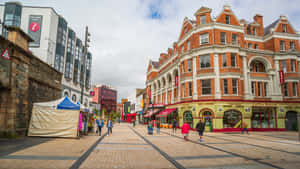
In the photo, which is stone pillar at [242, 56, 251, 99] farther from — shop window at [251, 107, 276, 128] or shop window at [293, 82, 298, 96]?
shop window at [293, 82, 298, 96]

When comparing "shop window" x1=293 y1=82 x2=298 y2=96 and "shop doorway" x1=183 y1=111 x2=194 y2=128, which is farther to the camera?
"shop window" x1=293 y1=82 x2=298 y2=96

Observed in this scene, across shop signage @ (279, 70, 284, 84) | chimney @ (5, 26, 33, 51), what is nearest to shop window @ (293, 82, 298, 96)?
shop signage @ (279, 70, 284, 84)

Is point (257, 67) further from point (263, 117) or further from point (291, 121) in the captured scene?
point (291, 121)

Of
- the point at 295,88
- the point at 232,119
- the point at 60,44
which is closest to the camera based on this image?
the point at 232,119

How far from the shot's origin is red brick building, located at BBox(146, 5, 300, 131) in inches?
931

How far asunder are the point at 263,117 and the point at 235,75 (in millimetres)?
7566

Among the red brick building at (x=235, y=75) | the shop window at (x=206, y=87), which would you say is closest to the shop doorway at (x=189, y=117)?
the red brick building at (x=235, y=75)

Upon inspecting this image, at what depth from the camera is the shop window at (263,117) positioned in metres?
25.2

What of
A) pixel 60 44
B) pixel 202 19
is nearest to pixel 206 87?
pixel 202 19

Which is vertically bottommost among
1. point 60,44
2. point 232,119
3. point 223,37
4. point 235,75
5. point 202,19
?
point 232,119

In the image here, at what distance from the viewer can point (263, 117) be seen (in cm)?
2566

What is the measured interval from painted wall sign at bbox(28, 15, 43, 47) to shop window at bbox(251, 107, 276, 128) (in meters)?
33.8

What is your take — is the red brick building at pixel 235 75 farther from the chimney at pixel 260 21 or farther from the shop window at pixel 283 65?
the chimney at pixel 260 21

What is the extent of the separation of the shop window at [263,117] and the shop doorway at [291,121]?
2.05 m
